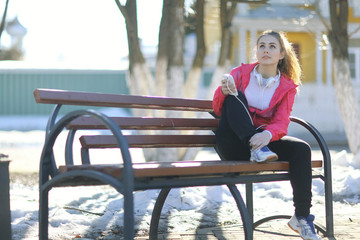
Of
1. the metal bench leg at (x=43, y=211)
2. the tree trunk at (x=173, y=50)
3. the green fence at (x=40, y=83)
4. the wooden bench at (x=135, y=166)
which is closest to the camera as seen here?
the wooden bench at (x=135, y=166)

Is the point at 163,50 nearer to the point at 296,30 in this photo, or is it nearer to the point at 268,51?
the point at 268,51

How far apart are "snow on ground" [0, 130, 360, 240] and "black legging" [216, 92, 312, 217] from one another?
98 cm

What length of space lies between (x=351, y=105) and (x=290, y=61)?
210 inches

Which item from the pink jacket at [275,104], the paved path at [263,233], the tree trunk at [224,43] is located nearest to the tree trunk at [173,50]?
the tree trunk at [224,43]

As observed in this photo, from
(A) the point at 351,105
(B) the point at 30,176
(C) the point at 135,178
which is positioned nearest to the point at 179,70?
(B) the point at 30,176

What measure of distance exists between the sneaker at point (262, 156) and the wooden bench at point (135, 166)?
0.03 metres

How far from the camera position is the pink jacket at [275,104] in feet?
10.8

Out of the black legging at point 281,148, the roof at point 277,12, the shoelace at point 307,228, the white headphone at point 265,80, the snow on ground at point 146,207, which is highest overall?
the roof at point 277,12

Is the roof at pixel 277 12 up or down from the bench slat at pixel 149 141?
up

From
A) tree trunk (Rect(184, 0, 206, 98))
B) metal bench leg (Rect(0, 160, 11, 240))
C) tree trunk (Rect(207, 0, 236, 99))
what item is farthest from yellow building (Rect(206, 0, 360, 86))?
metal bench leg (Rect(0, 160, 11, 240))

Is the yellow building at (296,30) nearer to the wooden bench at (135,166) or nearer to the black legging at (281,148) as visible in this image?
the wooden bench at (135,166)

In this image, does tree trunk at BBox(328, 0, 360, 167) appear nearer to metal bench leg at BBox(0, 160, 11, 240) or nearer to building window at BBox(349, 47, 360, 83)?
metal bench leg at BBox(0, 160, 11, 240)

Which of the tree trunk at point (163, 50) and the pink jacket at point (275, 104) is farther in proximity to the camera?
the tree trunk at point (163, 50)

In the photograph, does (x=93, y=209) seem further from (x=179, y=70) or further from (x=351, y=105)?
(x=351, y=105)
